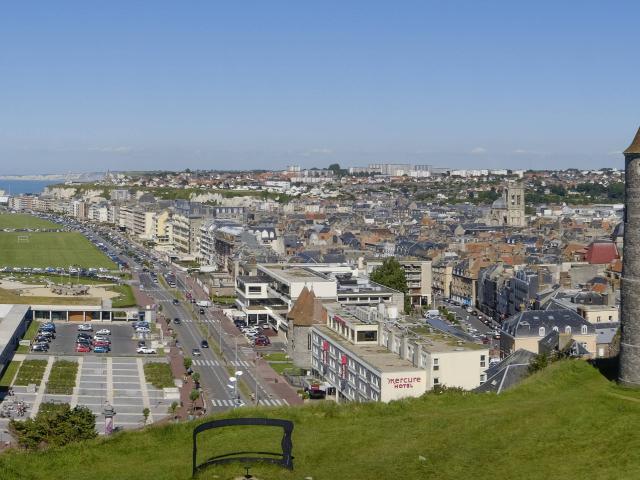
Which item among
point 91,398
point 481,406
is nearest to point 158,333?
point 91,398

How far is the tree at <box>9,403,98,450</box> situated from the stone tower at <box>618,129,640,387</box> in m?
16.2

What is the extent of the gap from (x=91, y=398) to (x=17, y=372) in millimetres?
7436

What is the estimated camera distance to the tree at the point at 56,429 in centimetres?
2963

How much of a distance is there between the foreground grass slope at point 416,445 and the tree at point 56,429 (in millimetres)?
10323

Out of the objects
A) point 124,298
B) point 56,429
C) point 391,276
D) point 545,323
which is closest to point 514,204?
point 391,276

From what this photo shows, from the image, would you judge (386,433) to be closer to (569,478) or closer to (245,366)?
(569,478)

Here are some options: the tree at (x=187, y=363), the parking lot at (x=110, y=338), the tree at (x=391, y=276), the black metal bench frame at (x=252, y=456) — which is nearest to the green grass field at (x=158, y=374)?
the tree at (x=187, y=363)

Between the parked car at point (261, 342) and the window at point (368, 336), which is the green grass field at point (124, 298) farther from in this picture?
the window at point (368, 336)

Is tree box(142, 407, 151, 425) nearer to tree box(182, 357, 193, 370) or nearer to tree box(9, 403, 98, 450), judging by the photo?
tree box(9, 403, 98, 450)

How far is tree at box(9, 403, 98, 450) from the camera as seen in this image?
29630 millimetres

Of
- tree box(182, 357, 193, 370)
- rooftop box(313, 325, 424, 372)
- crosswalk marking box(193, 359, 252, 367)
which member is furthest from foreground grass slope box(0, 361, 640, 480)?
crosswalk marking box(193, 359, 252, 367)

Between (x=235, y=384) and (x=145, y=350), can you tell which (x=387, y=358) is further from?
(x=145, y=350)

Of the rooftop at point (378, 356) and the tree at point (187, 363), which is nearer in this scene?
the rooftop at point (378, 356)

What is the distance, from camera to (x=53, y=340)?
6038 centimetres
